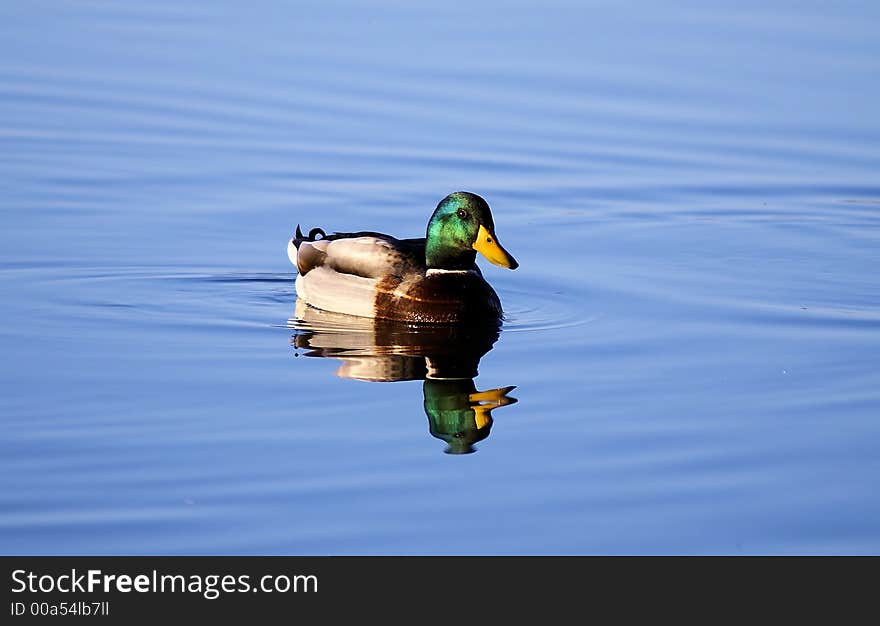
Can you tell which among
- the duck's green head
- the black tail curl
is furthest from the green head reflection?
the black tail curl

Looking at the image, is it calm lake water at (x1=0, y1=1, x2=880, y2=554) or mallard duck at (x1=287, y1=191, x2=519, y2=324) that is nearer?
calm lake water at (x1=0, y1=1, x2=880, y2=554)

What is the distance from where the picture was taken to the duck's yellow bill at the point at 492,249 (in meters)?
11.9

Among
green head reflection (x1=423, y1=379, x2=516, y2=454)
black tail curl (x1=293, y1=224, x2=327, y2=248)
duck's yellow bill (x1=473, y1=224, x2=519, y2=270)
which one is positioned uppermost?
black tail curl (x1=293, y1=224, x2=327, y2=248)

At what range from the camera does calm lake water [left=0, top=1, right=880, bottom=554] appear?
7.68 metres

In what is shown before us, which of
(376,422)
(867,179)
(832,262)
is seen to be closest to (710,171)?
(867,179)

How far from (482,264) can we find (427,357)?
141 inches

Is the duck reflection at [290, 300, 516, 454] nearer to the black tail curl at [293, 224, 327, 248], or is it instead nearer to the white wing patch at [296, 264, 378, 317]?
the white wing patch at [296, 264, 378, 317]

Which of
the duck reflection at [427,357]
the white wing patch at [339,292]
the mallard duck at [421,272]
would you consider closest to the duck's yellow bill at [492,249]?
the mallard duck at [421,272]

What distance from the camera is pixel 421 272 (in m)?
12.2

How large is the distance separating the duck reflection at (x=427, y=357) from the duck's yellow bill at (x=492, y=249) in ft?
1.62

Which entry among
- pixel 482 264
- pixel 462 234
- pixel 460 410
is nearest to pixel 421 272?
pixel 462 234

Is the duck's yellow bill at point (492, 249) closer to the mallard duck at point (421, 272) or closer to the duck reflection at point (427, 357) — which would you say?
the mallard duck at point (421, 272)

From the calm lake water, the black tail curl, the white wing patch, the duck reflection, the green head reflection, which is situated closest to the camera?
the calm lake water

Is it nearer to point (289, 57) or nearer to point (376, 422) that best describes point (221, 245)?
point (376, 422)
